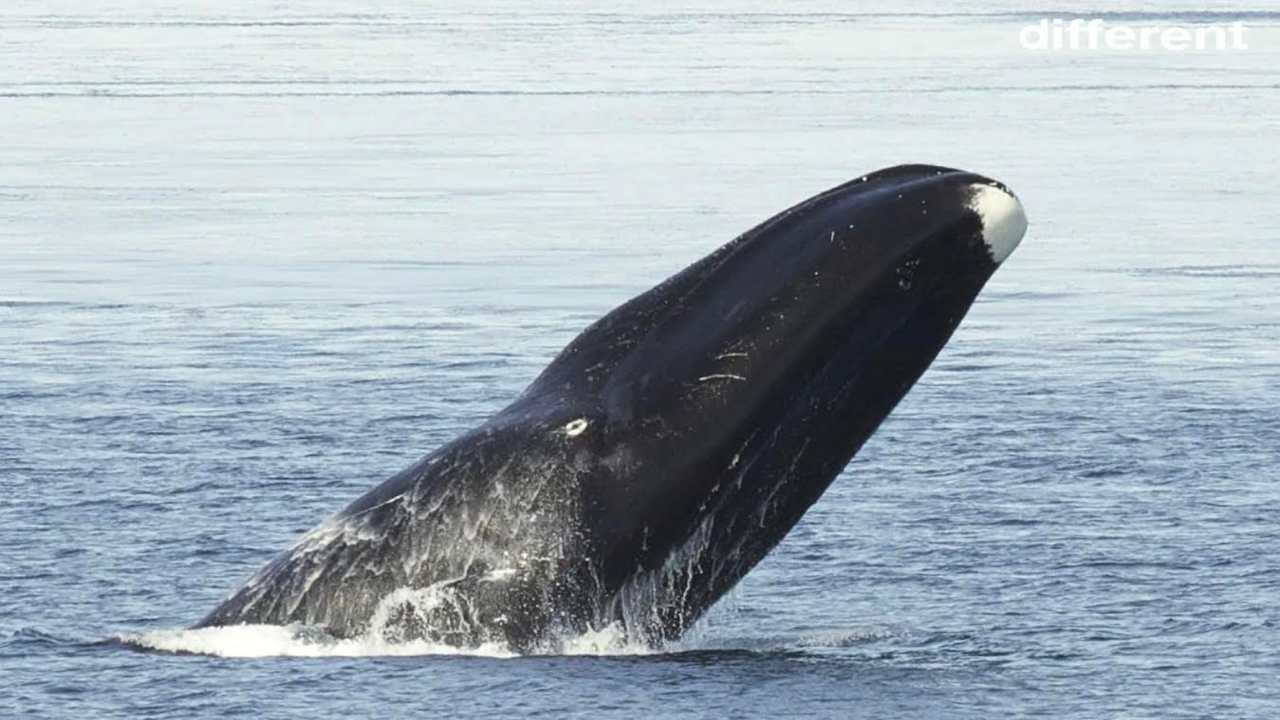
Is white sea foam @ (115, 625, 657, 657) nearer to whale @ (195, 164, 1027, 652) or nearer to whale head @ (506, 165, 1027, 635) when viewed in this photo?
whale @ (195, 164, 1027, 652)

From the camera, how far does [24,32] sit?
9700cm

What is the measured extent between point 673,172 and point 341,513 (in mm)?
32685

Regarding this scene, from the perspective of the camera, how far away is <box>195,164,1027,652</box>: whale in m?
13.2

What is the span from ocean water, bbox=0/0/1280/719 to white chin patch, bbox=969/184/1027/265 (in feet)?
7.50

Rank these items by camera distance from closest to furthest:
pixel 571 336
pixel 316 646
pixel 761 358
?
pixel 761 358
pixel 316 646
pixel 571 336

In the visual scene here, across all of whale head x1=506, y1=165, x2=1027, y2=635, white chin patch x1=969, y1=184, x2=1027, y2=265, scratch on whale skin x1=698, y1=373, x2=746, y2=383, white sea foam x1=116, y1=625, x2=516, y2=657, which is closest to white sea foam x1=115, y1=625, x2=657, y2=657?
white sea foam x1=116, y1=625, x2=516, y2=657

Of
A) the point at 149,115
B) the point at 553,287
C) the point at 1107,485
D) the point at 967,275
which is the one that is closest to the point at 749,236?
the point at 967,275

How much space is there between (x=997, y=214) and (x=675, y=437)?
1.84 meters

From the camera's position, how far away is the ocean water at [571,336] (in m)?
14.2

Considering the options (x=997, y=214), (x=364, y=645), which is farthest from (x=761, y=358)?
(x=364, y=645)

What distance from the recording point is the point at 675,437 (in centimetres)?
1330

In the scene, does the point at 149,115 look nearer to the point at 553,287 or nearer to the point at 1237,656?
→ the point at 553,287

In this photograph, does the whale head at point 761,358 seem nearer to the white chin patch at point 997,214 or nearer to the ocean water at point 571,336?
the white chin patch at point 997,214

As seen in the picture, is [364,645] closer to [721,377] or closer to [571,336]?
[721,377]
